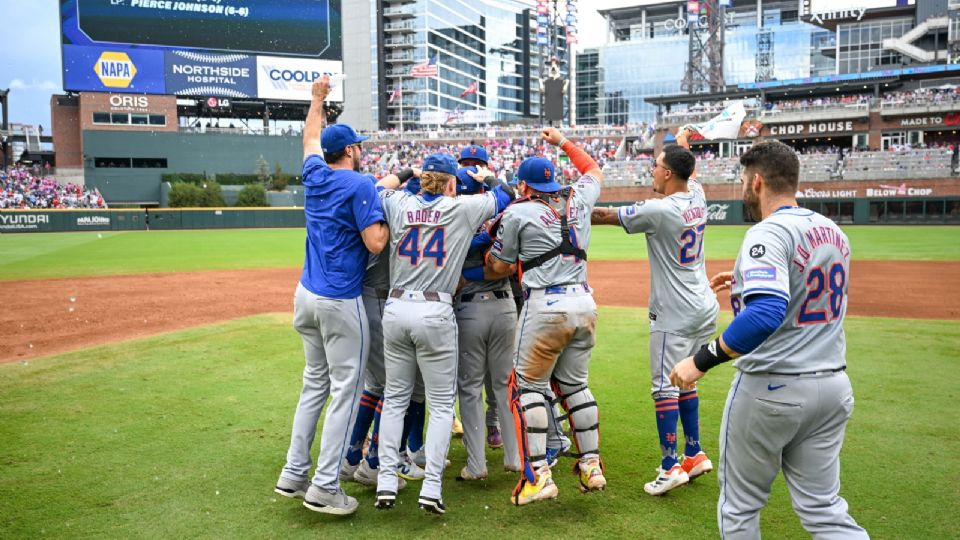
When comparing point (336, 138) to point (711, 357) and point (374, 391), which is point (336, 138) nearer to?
point (374, 391)

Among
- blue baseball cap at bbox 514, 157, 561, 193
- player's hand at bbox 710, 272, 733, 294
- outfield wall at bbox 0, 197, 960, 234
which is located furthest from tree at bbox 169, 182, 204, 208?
player's hand at bbox 710, 272, 733, 294

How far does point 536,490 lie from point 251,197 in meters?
50.0

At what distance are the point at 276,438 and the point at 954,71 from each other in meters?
67.6

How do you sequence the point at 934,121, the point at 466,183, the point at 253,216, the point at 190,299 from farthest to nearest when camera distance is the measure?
the point at 934,121
the point at 253,216
the point at 190,299
the point at 466,183

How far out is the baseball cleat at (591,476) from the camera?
4879mm

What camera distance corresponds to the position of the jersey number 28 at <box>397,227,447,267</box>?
→ 476 centimetres

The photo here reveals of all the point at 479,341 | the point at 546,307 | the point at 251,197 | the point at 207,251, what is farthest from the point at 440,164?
the point at 251,197

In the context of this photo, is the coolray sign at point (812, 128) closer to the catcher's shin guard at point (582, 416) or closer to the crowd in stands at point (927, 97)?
the crowd in stands at point (927, 97)

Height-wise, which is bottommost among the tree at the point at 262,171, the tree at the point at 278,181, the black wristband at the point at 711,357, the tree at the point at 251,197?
the black wristband at the point at 711,357

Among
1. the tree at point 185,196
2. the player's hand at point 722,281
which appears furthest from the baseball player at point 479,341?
the tree at point 185,196

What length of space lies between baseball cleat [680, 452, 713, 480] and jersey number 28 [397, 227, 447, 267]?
2430 millimetres

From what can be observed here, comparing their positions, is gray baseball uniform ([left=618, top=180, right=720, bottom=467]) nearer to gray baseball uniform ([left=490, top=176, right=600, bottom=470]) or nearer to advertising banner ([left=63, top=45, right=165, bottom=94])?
gray baseball uniform ([left=490, top=176, right=600, bottom=470])

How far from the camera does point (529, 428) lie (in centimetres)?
492

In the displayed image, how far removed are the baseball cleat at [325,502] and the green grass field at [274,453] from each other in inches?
3.1
